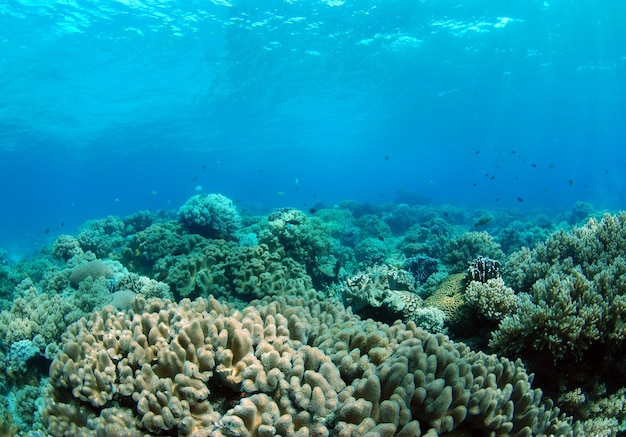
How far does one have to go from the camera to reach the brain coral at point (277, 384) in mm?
2670

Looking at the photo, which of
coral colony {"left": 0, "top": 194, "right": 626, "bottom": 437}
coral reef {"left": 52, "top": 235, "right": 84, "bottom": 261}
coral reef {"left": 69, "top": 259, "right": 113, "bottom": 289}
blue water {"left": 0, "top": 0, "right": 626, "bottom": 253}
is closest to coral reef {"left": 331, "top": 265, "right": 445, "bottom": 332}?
coral colony {"left": 0, "top": 194, "right": 626, "bottom": 437}

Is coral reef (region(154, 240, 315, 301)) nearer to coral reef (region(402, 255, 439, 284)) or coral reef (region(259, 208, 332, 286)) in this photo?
coral reef (region(259, 208, 332, 286))

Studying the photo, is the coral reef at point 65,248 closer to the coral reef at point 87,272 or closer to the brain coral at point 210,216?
the coral reef at point 87,272

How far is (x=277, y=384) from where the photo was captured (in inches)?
Answer: 113

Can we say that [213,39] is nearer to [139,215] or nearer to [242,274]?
[139,215]

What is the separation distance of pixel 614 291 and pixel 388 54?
3628cm

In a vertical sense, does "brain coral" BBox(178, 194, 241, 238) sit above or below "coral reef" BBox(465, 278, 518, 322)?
below

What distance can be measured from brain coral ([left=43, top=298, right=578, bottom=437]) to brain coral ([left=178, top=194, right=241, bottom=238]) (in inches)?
321

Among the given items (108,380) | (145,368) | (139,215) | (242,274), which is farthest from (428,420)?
(139,215)

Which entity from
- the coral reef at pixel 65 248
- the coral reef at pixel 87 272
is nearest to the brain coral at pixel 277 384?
the coral reef at pixel 87 272

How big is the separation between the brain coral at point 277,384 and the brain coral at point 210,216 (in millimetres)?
8147

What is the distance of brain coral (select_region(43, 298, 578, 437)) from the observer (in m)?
2.67

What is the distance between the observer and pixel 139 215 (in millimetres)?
18312

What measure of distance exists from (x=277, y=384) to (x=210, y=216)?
9708mm
